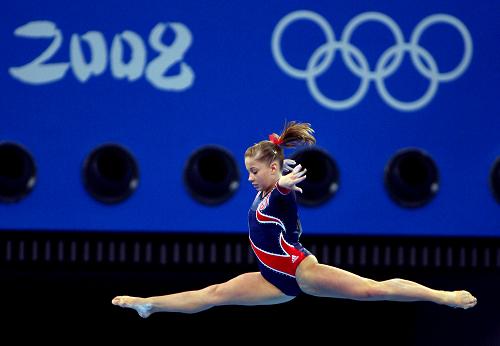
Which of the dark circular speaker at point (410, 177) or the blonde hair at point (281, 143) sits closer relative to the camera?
the blonde hair at point (281, 143)

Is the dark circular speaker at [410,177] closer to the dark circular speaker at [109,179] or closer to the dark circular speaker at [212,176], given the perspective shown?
the dark circular speaker at [212,176]

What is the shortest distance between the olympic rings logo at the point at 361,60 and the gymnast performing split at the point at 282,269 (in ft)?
4.78

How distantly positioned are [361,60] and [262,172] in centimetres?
185

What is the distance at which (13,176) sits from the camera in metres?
8.66

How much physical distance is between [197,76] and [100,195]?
3.03ft

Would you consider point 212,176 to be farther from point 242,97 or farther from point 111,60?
point 111,60

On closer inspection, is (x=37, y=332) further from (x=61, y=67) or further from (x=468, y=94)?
(x=468, y=94)

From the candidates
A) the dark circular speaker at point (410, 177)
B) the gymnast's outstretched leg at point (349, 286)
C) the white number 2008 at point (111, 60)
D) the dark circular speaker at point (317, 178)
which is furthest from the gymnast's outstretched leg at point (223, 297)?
the white number 2008 at point (111, 60)

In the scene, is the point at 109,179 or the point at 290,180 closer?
the point at 290,180

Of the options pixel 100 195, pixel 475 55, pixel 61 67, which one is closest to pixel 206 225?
pixel 100 195

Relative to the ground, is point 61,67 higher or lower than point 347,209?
higher

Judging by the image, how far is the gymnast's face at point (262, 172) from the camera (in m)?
7.29

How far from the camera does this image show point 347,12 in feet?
29.3

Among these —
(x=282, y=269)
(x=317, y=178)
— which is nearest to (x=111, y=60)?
(x=317, y=178)
